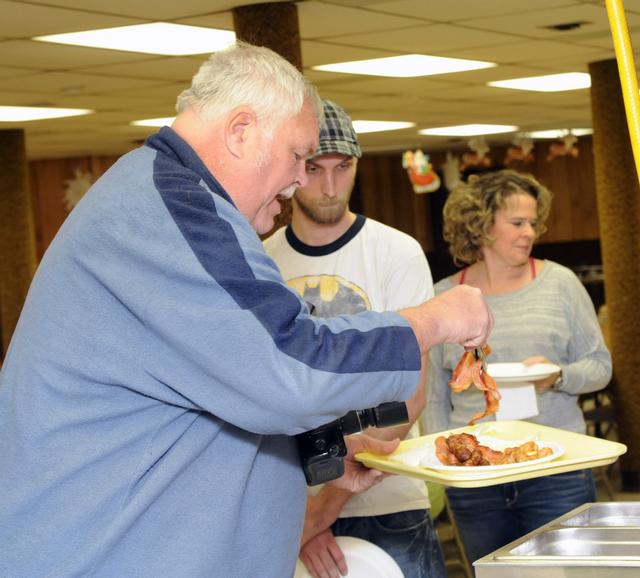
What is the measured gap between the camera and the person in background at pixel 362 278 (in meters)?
2.52

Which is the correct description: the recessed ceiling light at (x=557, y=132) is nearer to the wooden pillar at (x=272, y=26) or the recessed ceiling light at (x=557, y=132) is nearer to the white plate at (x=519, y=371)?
the wooden pillar at (x=272, y=26)

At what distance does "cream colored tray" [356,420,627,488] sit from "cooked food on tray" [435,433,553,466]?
60 millimetres

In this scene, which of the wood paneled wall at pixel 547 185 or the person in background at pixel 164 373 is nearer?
the person in background at pixel 164 373

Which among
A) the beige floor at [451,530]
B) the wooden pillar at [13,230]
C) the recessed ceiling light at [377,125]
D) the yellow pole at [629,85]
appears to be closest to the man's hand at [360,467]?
the yellow pole at [629,85]

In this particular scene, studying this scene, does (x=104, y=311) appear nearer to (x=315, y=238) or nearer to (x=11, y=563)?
(x=11, y=563)

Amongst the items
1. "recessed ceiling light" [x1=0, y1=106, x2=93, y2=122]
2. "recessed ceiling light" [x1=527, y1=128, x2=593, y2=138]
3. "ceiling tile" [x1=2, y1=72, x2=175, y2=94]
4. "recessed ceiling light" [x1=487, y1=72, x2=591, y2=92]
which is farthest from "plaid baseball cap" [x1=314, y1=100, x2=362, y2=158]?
"recessed ceiling light" [x1=527, y1=128, x2=593, y2=138]

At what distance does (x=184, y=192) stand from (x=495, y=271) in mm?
1973

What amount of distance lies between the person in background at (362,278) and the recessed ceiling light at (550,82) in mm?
4438

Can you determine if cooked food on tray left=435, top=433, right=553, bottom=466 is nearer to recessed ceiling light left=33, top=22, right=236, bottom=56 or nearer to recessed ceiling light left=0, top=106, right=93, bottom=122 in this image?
recessed ceiling light left=33, top=22, right=236, bottom=56

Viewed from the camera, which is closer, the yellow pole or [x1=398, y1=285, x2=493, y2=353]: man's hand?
the yellow pole

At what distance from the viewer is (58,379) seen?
1.47 meters

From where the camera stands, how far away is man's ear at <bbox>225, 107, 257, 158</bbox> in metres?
1.58

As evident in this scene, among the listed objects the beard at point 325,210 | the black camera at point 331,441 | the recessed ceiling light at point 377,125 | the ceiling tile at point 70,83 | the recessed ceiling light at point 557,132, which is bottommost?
the black camera at point 331,441

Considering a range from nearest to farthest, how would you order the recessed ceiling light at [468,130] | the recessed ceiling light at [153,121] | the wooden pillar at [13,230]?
1. the wooden pillar at [13,230]
2. the recessed ceiling light at [153,121]
3. the recessed ceiling light at [468,130]
